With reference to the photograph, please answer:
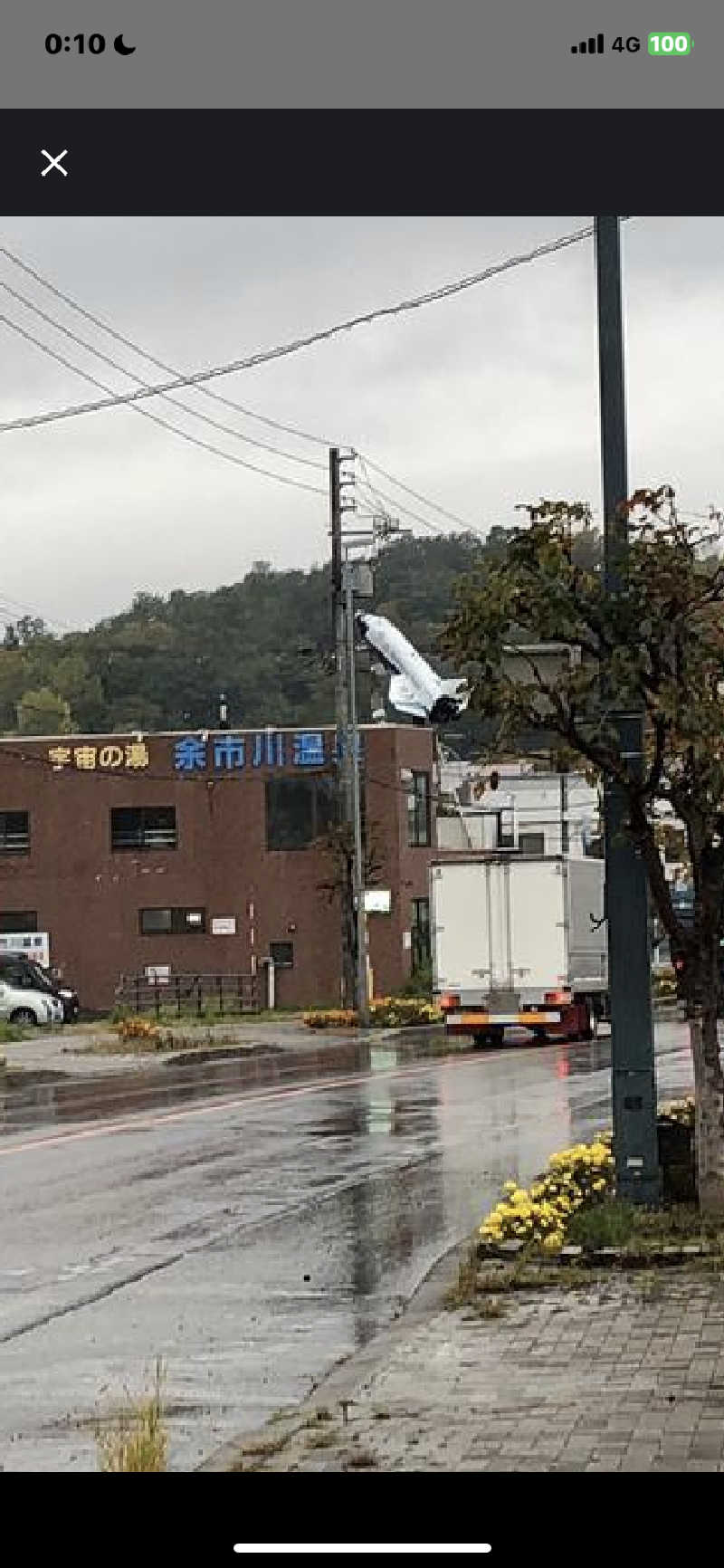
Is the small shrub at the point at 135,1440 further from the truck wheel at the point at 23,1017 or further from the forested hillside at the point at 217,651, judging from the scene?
the truck wheel at the point at 23,1017

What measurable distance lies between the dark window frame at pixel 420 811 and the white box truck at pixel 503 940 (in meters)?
18.6

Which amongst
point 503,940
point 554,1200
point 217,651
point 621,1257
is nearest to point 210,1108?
point 217,651

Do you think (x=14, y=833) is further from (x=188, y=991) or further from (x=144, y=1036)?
(x=144, y=1036)

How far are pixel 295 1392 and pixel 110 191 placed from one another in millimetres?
5338

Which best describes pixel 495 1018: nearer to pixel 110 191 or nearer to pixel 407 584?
pixel 407 584

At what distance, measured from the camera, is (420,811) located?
5703cm

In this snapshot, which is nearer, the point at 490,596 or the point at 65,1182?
the point at 490,596

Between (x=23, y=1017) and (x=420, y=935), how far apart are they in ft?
42.0

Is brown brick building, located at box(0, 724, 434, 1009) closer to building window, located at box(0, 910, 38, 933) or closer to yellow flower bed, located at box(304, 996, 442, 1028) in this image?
building window, located at box(0, 910, 38, 933)

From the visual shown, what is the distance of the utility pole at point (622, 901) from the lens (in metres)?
10.5

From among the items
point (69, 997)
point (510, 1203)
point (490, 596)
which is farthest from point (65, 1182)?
point (69, 997)

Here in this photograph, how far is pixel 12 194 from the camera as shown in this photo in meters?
4.16

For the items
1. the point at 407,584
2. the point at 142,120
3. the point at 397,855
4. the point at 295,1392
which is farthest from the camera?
the point at 397,855

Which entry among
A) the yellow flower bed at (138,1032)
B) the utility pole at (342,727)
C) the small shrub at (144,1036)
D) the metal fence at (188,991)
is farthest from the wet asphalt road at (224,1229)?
the metal fence at (188,991)
